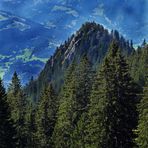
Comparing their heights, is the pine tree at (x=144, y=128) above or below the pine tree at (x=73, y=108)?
below

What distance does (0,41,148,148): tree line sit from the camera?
51.0 meters

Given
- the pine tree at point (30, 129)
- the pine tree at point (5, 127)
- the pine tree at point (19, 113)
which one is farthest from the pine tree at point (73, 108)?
the pine tree at point (5, 127)

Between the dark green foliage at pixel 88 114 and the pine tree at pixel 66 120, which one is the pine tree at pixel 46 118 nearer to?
the dark green foliage at pixel 88 114

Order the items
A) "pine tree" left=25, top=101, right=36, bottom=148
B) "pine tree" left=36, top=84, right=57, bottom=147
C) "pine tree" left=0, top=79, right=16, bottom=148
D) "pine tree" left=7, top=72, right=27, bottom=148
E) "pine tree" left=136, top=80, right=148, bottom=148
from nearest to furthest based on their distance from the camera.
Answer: "pine tree" left=136, top=80, right=148, bottom=148
"pine tree" left=0, top=79, right=16, bottom=148
"pine tree" left=36, top=84, right=57, bottom=147
"pine tree" left=7, top=72, right=27, bottom=148
"pine tree" left=25, top=101, right=36, bottom=148

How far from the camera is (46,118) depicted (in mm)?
82688

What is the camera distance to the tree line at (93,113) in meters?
51.0

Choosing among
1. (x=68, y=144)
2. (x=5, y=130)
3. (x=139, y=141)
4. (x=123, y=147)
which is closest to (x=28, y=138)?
(x=68, y=144)

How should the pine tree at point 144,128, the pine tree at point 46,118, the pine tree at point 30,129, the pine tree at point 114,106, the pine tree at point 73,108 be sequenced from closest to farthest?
1. the pine tree at point 144,128
2. the pine tree at point 114,106
3. the pine tree at point 73,108
4. the pine tree at point 46,118
5. the pine tree at point 30,129

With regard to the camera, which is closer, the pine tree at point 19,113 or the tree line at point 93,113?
the tree line at point 93,113

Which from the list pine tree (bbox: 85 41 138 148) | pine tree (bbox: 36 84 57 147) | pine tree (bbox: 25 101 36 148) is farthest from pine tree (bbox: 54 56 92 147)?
pine tree (bbox: 85 41 138 148)

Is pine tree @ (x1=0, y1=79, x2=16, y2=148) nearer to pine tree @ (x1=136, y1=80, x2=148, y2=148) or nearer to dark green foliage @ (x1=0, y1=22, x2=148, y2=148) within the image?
dark green foliage @ (x1=0, y1=22, x2=148, y2=148)

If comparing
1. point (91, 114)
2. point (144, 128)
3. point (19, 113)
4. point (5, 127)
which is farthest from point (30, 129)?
point (144, 128)

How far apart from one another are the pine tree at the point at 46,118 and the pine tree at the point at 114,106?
2863cm

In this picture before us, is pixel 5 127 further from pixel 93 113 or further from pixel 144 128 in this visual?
pixel 144 128
